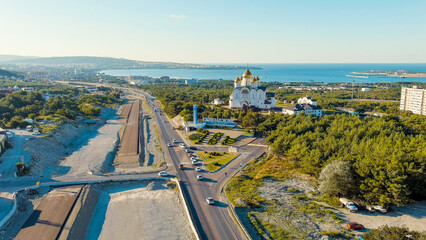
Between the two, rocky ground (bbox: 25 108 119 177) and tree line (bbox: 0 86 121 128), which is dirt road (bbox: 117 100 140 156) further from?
tree line (bbox: 0 86 121 128)

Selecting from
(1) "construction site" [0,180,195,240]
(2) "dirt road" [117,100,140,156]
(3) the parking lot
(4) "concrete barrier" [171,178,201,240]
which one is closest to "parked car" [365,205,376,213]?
(3) the parking lot

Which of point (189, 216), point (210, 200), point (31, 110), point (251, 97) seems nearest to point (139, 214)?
point (189, 216)

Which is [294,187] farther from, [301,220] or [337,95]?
[337,95]

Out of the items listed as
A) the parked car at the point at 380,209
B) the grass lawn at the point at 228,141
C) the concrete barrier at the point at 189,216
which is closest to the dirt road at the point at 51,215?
the concrete barrier at the point at 189,216

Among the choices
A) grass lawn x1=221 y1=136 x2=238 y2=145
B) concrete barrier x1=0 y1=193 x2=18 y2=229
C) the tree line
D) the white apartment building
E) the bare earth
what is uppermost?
the white apartment building

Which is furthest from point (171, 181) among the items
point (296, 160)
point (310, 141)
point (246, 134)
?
point (246, 134)

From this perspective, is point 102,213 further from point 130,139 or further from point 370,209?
point 130,139
